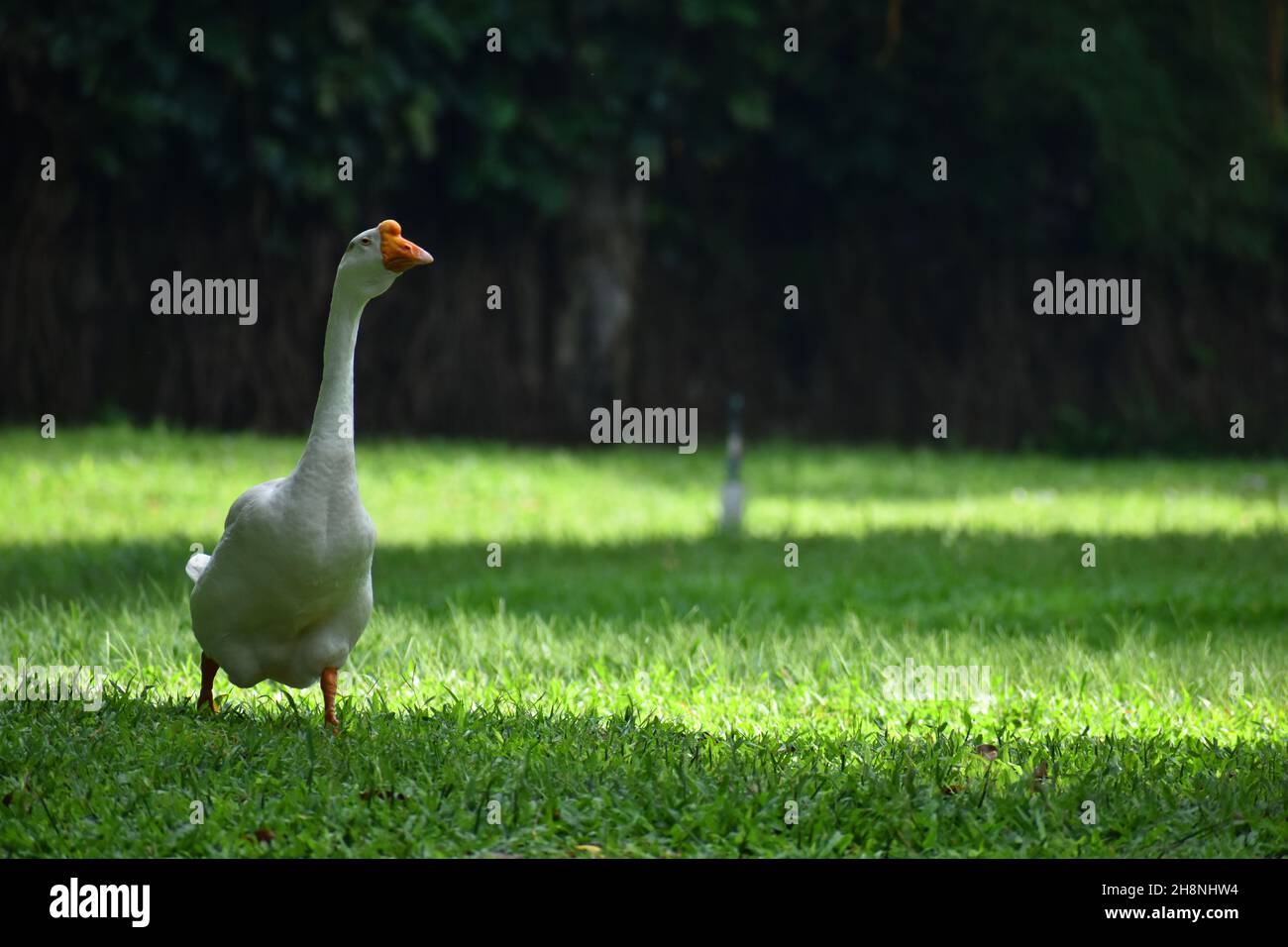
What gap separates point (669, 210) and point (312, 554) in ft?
47.1

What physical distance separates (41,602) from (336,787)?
394 cm

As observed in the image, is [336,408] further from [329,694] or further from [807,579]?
[807,579]

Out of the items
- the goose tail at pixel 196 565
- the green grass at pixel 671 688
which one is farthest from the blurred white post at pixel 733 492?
the goose tail at pixel 196 565

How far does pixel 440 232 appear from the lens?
1752cm

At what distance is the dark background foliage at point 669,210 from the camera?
15430 mm

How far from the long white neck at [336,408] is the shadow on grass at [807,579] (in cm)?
269

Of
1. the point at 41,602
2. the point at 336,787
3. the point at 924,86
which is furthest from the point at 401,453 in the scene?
the point at 336,787

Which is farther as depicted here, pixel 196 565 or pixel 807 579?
pixel 807 579

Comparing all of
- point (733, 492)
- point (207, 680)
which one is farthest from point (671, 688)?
point (733, 492)

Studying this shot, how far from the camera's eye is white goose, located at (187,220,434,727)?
16.9ft

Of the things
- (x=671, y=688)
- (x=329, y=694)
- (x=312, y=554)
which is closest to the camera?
(x=312, y=554)

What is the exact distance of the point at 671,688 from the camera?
21.1 ft
